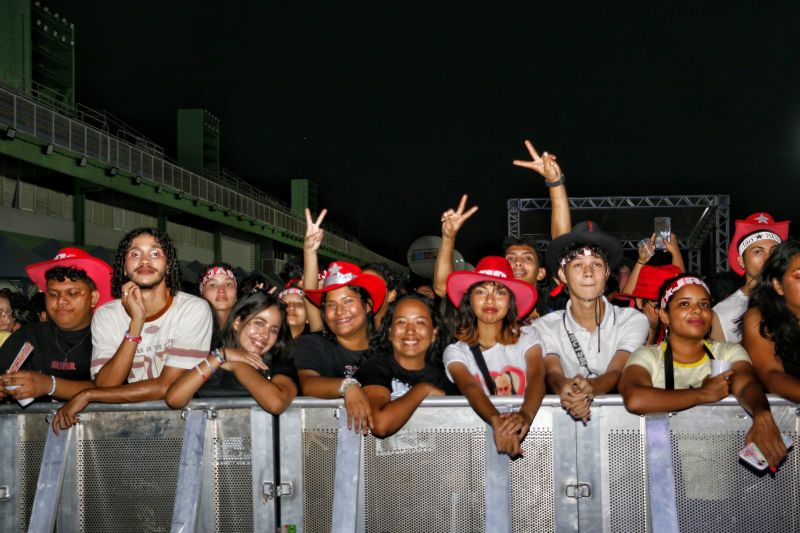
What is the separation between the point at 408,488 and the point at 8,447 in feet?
6.60

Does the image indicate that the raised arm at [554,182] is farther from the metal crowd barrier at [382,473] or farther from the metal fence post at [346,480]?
the metal fence post at [346,480]

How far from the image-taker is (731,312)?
4891 mm

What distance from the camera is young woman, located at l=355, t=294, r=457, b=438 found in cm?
381

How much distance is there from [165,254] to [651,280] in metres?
3.51

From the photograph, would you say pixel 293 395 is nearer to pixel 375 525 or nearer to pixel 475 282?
pixel 375 525

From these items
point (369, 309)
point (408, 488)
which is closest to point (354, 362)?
point (369, 309)

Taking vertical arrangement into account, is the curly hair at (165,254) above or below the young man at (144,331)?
above

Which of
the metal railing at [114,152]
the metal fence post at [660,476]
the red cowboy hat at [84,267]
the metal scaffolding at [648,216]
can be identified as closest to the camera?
the metal fence post at [660,476]

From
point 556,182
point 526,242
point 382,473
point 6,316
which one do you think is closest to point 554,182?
point 556,182

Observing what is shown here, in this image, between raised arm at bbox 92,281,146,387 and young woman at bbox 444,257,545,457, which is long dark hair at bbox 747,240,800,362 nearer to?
young woman at bbox 444,257,545,457

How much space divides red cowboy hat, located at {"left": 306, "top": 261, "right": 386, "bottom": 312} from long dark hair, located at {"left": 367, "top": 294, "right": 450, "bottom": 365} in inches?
12.5

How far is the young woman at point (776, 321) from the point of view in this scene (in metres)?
3.78

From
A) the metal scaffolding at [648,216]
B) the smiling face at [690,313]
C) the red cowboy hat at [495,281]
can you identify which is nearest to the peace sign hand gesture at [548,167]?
the red cowboy hat at [495,281]

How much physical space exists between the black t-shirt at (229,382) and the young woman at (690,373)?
1.67 metres
